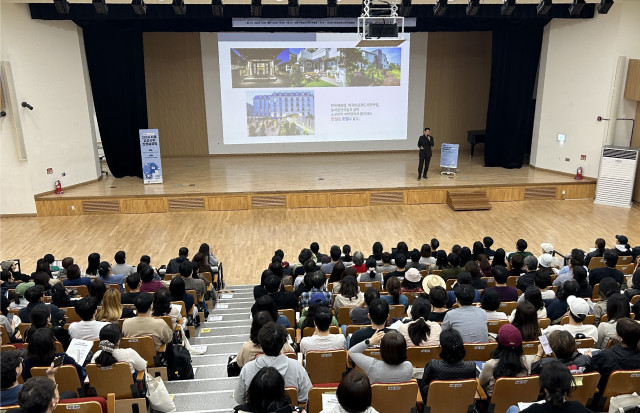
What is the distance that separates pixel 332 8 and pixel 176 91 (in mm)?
6912

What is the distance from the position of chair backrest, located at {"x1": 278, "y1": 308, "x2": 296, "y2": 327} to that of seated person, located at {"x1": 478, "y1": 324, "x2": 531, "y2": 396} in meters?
1.95

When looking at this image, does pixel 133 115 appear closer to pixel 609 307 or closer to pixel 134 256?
pixel 134 256

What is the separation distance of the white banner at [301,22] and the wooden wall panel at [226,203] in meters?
4.10

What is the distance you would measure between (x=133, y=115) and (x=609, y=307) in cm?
1211

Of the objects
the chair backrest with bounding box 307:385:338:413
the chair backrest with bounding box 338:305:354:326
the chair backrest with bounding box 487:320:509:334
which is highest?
the chair backrest with bounding box 307:385:338:413

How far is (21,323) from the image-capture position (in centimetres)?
501

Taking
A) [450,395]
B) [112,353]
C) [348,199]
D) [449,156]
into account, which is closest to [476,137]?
[449,156]

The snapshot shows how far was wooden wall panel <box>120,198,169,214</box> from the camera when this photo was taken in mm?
12125

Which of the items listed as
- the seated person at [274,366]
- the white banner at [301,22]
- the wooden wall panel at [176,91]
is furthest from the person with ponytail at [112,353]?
the wooden wall panel at [176,91]

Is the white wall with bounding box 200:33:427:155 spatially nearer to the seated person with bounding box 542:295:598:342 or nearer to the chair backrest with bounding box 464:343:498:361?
the seated person with bounding box 542:295:598:342

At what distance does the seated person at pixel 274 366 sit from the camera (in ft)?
10.4

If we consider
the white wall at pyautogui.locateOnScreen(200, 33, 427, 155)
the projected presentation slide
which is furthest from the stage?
the white wall at pyautogui.locateOnScreen(200, 33, 427, 155)

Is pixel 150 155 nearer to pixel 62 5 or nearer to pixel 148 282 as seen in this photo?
pixel 62 5

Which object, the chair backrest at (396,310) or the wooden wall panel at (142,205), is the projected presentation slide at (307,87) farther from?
the chair backrest at (396,310)
